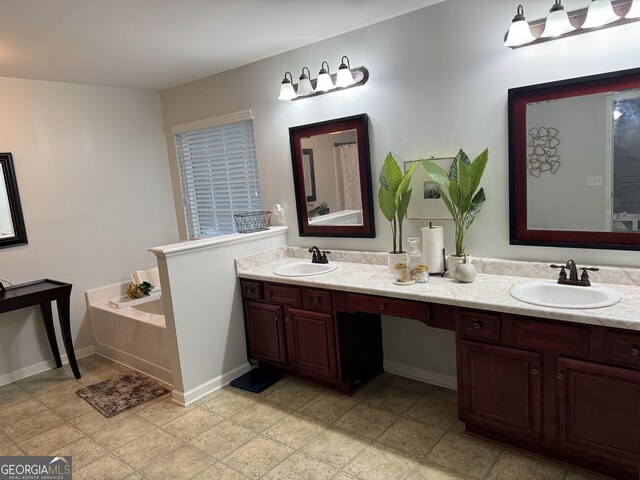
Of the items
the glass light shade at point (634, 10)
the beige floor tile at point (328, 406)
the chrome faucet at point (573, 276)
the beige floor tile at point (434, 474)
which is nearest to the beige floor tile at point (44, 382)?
the beige floor tile at point (328, 406)

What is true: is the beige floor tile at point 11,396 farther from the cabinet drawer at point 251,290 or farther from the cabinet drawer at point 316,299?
the cabinet drawer at point 316,299

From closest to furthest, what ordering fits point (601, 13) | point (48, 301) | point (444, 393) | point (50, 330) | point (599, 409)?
point (599, 409) < point (601, 13) < point (444, 393) < point (48, 301) < point (50, 330)

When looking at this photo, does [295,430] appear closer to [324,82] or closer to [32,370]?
[324,82]

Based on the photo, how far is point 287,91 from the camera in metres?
3.17

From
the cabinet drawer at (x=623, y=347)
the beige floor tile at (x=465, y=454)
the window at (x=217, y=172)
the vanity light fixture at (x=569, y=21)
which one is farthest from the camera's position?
the window at (x=217, y=172)

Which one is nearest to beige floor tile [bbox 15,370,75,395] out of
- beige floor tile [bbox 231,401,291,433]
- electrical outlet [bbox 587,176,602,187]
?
beige floor tile [bbox 231,401,291,433]

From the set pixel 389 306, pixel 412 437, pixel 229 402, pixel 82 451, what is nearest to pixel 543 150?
pixel 389 306

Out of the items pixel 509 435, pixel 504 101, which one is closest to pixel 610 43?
pixel 504 101

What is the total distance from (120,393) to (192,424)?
2.62ft

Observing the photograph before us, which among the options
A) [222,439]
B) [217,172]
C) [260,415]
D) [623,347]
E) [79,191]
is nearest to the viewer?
[623,347]

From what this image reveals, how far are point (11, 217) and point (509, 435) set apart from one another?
3.77 meters

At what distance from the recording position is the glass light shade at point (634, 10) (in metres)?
1.94

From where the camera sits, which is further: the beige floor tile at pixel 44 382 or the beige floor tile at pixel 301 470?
the beige floor tile at pixel 44 382

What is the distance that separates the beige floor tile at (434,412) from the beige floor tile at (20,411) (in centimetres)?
249
